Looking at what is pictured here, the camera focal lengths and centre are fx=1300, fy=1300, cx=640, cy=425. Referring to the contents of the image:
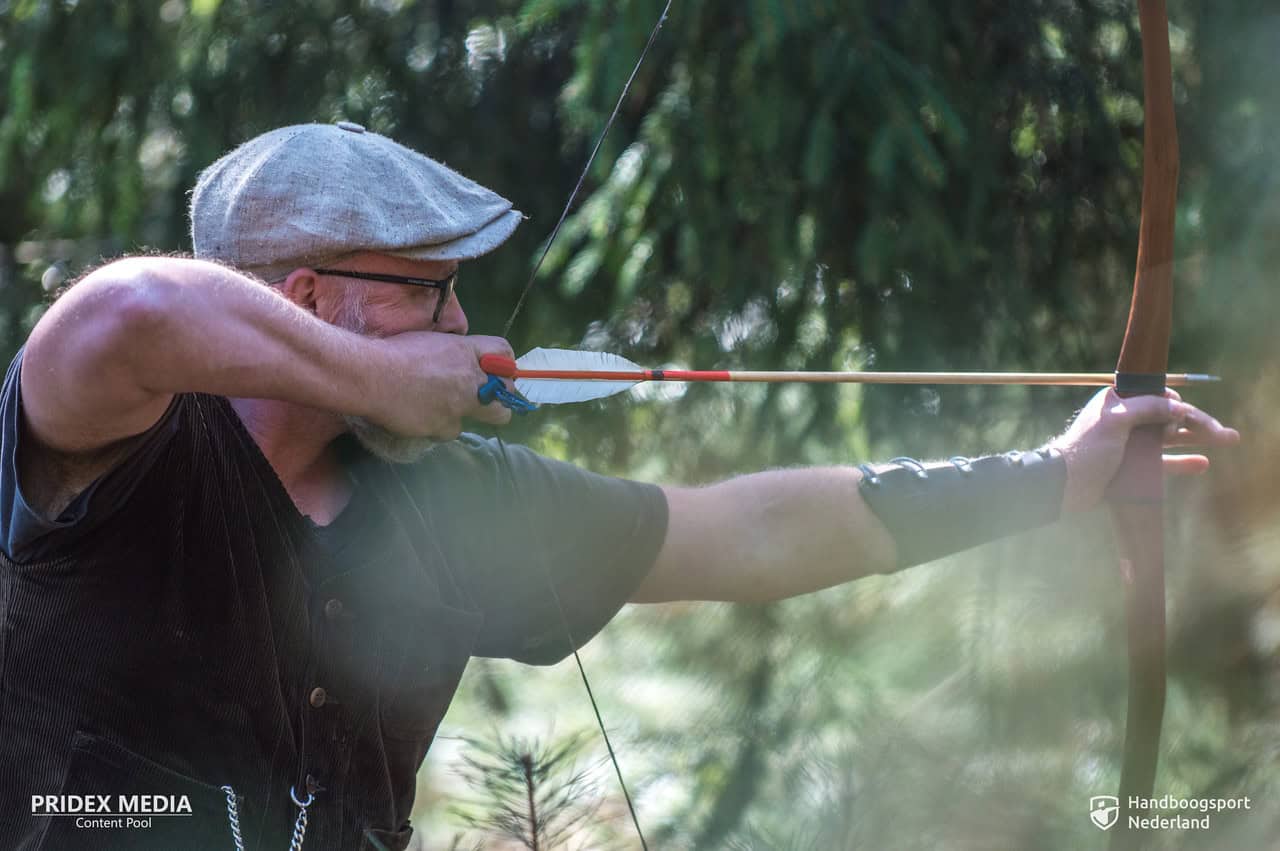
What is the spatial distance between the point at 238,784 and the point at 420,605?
0.25 meters

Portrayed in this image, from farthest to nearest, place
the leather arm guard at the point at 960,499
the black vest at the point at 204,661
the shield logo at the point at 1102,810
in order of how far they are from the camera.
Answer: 1. the shield logo at the point at 1102,810
2. the leather arm guard at the point at 960,499
3. the black vest at the point at 204,661

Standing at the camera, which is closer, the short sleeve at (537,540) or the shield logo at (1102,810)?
Answer: the short sleeve at (537,540)

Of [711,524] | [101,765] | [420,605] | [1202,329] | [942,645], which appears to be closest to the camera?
[101,765]

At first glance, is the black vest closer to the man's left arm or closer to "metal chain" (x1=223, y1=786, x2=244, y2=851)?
"metal chain" (x1=223, y1=786, x2=244, y2=851)

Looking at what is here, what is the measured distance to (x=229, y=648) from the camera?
1.22 meters

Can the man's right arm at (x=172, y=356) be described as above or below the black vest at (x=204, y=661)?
above

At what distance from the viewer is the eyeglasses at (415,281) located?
1.28 metres

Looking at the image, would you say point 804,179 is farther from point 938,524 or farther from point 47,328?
point 47,328

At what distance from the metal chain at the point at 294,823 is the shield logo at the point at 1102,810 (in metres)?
1.15

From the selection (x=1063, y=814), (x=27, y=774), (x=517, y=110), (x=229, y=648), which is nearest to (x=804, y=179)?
(x=517, y=110)

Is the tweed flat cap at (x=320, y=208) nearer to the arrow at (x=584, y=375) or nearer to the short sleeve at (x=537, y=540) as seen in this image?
the arrow at (x=584, y=375)

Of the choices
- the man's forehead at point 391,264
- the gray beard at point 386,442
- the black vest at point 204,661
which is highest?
the man's forehead at point 391,264

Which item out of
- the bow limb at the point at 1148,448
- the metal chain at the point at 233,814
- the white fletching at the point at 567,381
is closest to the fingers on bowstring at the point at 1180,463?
the bow limb at the point at 1148,448

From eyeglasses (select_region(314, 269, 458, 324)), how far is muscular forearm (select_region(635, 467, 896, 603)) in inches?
14.8
